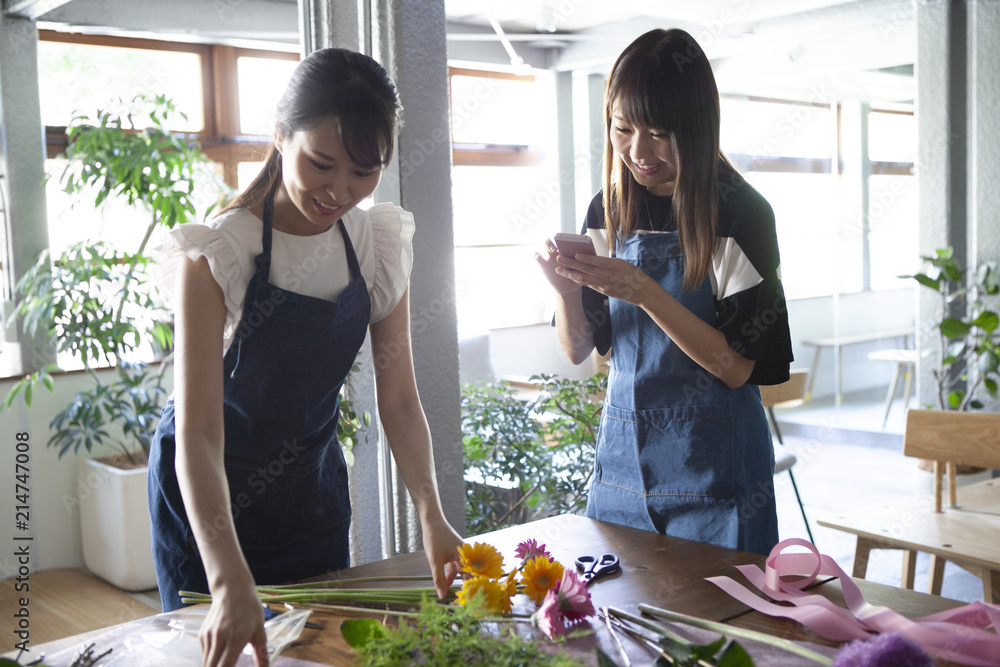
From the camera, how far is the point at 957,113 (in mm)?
4688

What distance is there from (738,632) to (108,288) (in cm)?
345

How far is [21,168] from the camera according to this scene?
154 inches

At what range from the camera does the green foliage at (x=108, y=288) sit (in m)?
3.61

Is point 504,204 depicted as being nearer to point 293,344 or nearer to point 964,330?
point 964,330

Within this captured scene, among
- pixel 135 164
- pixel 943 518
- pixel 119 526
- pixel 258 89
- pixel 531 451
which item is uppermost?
pixel 258 89

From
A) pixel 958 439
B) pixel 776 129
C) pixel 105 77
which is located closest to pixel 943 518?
pixel 958 439

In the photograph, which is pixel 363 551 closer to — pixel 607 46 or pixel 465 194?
pixel 465 194

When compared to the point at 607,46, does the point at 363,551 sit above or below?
below

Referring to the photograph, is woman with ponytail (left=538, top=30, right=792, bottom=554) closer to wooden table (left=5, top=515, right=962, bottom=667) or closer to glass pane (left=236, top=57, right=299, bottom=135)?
wooden table (left=5, top=515, right=962, bottom=667)

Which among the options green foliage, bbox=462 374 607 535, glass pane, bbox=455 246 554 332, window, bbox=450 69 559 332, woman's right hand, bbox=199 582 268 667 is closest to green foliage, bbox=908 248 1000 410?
green foliage, bbox=462 374 607 535

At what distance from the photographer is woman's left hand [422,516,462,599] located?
1170 millimetres

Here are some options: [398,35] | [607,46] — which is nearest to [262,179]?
[398,35]

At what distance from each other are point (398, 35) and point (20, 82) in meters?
2.64

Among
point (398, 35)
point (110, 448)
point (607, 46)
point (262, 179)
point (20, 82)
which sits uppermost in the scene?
point (607, 46)
